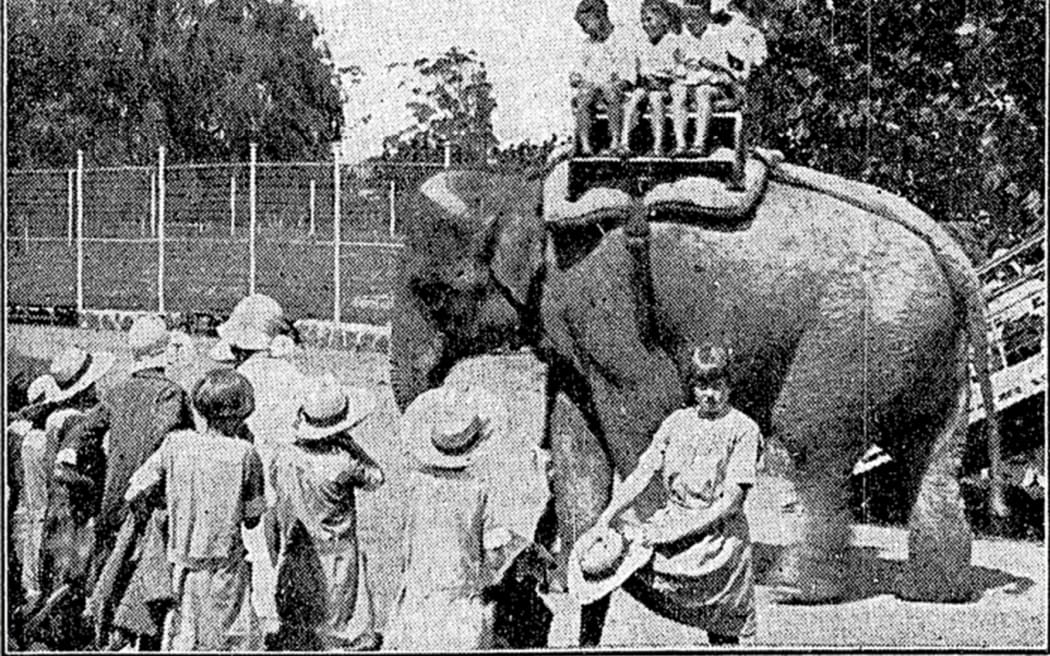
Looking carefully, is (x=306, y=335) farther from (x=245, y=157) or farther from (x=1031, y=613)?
(x=1031, y=613)

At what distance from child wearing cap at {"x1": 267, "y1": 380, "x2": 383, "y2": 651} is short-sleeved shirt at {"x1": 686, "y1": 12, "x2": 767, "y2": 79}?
1.46 m

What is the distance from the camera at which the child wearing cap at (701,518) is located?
337 cm

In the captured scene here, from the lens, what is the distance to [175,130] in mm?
5949

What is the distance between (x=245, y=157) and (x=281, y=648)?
2520mm

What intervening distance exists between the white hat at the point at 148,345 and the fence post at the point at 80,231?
1.49 meters

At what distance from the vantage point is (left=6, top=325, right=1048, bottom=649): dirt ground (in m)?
4.34

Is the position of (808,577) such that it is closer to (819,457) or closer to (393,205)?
(819,457)

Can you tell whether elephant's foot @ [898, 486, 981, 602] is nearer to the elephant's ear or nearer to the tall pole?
the elephant's ear

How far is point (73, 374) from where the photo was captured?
4.16m

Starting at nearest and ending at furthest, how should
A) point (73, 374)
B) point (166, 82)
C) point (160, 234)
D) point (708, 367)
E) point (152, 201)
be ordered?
point (708, 367) → point (73, 374) → point (166, 82) → point (152, 201) → point (160, 234)

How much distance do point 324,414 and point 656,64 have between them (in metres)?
1.49

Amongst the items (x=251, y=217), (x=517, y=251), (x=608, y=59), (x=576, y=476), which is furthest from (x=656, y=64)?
(x=251, y=217)

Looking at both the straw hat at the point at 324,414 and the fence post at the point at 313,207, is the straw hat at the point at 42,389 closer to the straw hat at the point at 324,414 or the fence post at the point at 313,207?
the straw hat at the point at 324,414

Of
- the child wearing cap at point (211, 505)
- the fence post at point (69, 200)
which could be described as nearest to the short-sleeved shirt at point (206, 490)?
the child wearing cap at point (211, 505)
